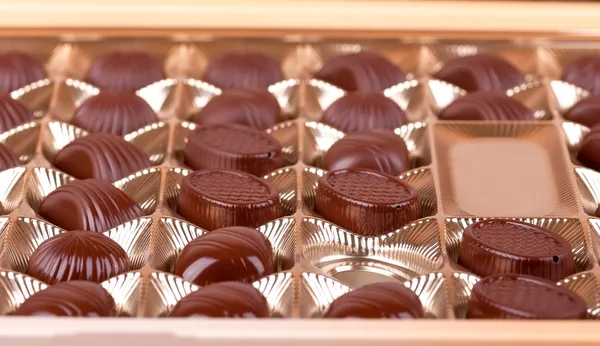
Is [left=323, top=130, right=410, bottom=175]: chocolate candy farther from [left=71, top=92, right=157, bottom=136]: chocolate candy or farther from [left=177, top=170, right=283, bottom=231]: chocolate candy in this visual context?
[left=71, top=92, right=157, bottom=136]: chocolate candy

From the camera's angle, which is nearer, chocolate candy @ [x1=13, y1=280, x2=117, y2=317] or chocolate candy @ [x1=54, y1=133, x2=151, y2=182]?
chocolate candy @ [x1=13, y1=280, x2=117, y2=317]

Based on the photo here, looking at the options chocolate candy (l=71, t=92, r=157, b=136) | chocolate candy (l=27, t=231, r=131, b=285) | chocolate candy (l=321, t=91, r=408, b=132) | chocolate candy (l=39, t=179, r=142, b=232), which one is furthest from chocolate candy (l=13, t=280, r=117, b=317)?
chocolate candy (l=321, t=91, r=408, b=132)

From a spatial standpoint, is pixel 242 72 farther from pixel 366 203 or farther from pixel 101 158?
pixel 366 203

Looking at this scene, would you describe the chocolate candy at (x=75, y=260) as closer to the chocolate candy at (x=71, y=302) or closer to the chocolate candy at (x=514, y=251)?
the chocolate candy at (x=71, y=302)

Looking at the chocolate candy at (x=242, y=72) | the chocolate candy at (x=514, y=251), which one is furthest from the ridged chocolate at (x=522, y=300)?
the chocolate candy at (x=242, y=72)

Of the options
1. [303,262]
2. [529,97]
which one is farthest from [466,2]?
[303,262]
